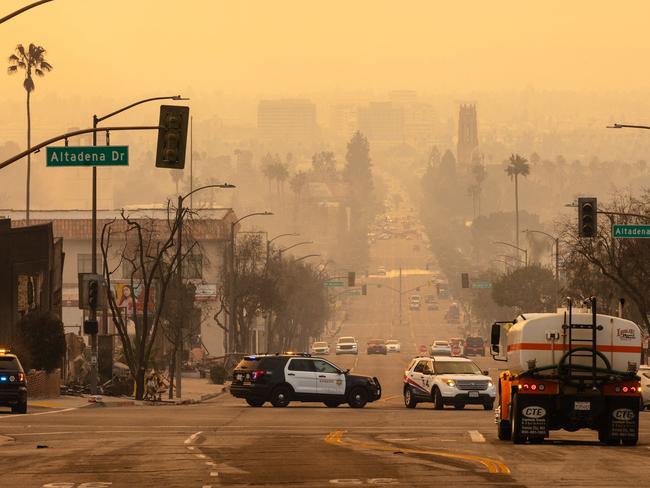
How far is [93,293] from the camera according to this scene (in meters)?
58.8

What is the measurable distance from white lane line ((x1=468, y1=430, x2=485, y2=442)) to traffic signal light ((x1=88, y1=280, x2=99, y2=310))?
24.2 metres

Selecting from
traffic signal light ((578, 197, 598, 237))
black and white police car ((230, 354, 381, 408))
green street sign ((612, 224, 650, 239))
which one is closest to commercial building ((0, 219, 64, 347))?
black and white police car ((230, 354, 381, 408))

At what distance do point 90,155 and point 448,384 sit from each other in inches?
679

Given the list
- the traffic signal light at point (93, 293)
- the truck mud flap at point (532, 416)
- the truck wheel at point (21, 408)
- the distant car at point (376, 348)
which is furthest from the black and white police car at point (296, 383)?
the distant car at point (376, 348)

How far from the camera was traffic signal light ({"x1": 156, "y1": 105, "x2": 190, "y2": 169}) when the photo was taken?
36.4m

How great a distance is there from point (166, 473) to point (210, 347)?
114708 mm

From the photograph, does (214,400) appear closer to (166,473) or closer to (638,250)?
(638,250)

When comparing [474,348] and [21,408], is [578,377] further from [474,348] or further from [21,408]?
[474,348]

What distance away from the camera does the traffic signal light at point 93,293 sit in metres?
58.6

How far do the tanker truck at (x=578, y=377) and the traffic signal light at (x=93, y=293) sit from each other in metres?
28.9

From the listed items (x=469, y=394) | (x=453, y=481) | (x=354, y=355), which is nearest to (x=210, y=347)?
(x=354, y=355)

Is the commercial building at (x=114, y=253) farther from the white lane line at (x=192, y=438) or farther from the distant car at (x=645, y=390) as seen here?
the white lane line at (x=192, y=438)

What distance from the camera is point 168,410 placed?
164 feet

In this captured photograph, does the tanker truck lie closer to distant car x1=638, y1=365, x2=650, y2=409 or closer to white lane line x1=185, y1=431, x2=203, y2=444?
white lane line x1=185, y1=431, x2=203, y2=444
